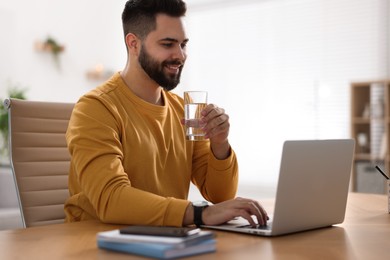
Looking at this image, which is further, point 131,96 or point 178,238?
point 131,96

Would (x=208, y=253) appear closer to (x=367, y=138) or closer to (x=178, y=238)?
(x=178, y=238)

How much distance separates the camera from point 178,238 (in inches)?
45.1

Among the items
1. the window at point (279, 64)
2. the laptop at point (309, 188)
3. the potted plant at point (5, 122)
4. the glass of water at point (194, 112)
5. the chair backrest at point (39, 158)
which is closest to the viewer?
the laptop at point (309, 188)

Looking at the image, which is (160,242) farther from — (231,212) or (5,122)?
(5,122)

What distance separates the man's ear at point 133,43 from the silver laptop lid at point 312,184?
0.86 m

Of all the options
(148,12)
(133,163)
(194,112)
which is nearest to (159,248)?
(194,112)

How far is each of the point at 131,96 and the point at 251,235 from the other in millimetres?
734

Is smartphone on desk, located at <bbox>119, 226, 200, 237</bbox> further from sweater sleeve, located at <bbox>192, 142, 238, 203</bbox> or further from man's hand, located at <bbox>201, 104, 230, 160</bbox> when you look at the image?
sweater sleeve, located at <bbox>192, 142, 238, 203</bbox>

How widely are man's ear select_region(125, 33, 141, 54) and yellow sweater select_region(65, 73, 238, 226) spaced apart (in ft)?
0.42

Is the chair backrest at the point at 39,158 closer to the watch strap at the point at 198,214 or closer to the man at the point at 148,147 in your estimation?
the man at the point at 148,147

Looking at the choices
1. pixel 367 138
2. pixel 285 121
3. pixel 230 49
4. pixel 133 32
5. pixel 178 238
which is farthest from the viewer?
pixel 230 49

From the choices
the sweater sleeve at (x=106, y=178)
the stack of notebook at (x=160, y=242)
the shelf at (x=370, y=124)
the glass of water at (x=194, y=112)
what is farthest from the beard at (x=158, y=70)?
the shelf at (x=370, y=124)

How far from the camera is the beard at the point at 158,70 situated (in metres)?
1.99

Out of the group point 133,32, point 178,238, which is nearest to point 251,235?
point 178,238
